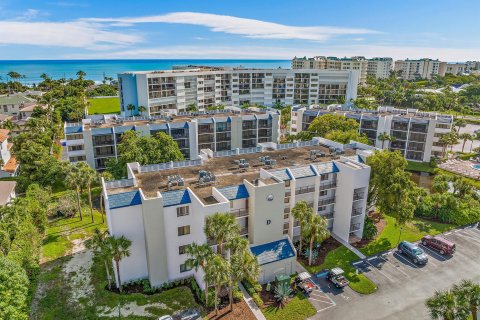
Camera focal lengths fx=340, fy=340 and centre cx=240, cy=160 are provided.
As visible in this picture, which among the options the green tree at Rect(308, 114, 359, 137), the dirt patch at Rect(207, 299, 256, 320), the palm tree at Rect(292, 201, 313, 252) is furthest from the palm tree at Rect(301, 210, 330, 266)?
the green tree at Rect(308, 114, 359, 137)

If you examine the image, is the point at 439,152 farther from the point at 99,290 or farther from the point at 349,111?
the point at 99,290

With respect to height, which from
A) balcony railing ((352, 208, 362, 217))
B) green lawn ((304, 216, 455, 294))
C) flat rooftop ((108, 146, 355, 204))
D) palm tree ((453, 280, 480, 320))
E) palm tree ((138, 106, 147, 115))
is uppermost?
palm tree ((138, 106, 147, 115))

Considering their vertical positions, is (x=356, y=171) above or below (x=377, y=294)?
above

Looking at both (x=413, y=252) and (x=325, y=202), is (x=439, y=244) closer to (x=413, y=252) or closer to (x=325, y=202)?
(x=413, y=252)

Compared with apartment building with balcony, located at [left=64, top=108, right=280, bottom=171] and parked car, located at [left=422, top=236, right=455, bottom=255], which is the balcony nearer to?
parked car, located at [left=422, top=236, right=455, bottom=255]

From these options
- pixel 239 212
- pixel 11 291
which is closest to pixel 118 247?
pixel 11 291

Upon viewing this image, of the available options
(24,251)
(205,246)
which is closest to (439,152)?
(205,246)

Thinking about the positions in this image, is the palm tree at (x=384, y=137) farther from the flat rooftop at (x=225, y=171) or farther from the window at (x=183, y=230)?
the window at (x=183, y=230)

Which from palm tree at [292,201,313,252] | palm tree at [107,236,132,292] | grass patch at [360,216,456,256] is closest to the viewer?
palm tree at [107,236,132,292]
